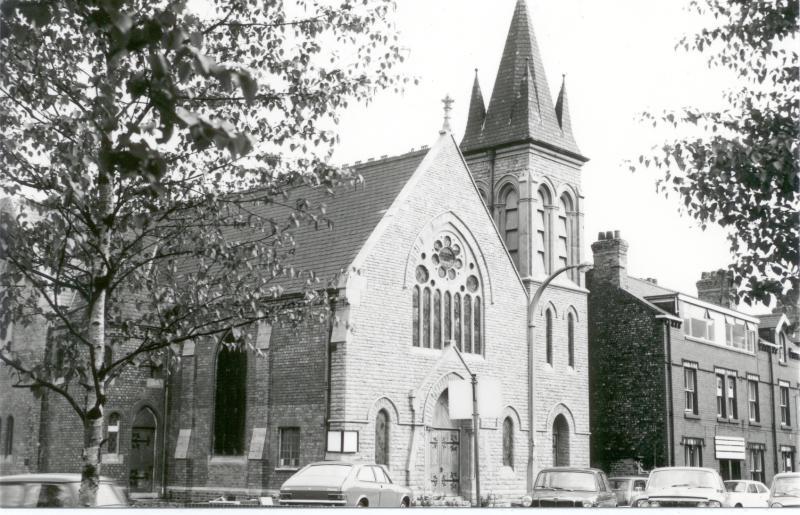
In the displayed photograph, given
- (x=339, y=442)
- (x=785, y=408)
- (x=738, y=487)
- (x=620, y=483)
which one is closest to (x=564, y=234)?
(x=620, y=483)

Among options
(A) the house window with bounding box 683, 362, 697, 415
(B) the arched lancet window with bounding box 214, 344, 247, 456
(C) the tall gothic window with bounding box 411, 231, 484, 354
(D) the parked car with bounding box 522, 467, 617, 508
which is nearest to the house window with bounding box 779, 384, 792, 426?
(A) the house window with bounding box 683, 362, 697, 415

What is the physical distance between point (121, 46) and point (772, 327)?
42160 millimetres

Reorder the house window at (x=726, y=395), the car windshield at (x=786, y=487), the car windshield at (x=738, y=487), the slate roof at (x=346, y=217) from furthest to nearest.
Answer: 1. the house window at (x=726, y=395)
2. the slate roof at (x=346, y=217)
3. the car windshield at (x=738, y=487)
4. the car windshield at (x=786, y=487)

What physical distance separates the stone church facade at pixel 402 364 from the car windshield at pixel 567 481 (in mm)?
4963

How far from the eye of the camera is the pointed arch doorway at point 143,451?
1232 inches

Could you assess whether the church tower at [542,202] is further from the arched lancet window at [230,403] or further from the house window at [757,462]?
the arched lancet window at [230,403]

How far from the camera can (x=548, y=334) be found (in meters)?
35.6

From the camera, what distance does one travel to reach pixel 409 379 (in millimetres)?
28922

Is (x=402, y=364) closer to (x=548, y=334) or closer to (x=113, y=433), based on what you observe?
(x=548, y=334)

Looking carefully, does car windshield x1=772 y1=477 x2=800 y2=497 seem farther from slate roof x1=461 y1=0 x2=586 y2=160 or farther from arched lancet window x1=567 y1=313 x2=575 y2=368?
slate roof x1=461 y1=0 x2=586 y2=160

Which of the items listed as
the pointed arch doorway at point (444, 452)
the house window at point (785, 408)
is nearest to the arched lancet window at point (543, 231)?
the pointed arch doorway at point (444, 452)

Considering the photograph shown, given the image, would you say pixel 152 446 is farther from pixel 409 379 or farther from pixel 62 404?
pixel 409 379

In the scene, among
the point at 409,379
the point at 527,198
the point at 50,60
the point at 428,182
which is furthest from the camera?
the point at 527,198

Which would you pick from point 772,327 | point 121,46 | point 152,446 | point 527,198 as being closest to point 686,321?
point 772,327
